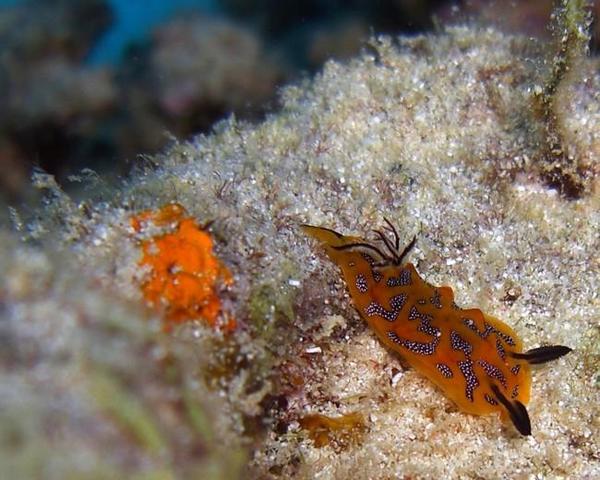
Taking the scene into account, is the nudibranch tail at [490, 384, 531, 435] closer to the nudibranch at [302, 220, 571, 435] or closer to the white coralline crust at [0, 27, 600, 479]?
the nudibranch at [302, 220, 571, 435]

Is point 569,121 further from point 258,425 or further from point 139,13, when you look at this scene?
point 139,13

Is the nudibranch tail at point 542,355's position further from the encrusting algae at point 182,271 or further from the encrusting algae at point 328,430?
the encrusting algae at point 182,271

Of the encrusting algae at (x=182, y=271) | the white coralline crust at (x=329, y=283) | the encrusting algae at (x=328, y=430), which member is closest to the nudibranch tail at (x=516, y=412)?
the white coralline crust at (x=329, y=283)

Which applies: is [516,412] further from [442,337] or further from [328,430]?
[328,430]

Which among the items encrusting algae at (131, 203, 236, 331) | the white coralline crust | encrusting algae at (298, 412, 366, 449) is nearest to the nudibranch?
the white coralline crust

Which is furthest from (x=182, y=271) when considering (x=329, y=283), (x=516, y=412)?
(x=516, y=412)

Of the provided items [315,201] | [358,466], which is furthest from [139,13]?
[358,466]
